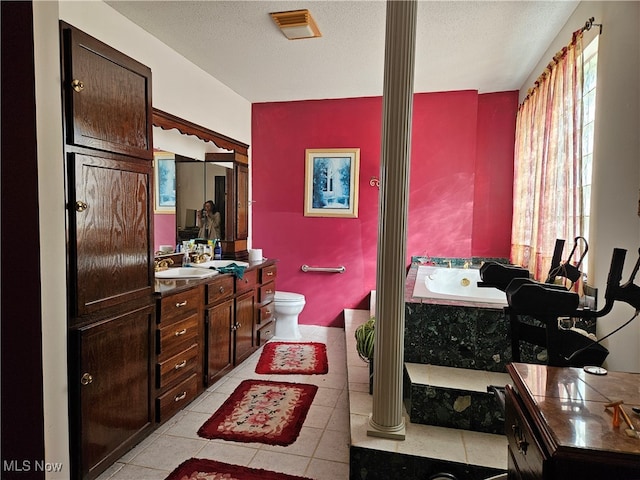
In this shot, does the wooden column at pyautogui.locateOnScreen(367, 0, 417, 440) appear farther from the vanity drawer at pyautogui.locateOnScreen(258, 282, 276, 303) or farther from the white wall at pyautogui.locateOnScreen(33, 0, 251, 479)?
the vanity drawer at pyautogui.locateOnScreen(258, 282, 276, 303)

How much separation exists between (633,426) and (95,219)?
6.57 ft

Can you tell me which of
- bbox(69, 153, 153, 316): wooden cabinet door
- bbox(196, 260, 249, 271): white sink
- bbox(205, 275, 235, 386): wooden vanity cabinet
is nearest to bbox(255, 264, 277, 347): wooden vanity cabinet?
bbox(196, 260, 249, 271): white sink

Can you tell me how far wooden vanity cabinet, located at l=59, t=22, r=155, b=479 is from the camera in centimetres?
165

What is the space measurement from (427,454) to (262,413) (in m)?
1.18

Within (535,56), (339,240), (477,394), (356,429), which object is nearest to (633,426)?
(477,394)

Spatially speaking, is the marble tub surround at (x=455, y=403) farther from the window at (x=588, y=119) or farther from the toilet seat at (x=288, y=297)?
the toilet seat at (x=288, y=297)

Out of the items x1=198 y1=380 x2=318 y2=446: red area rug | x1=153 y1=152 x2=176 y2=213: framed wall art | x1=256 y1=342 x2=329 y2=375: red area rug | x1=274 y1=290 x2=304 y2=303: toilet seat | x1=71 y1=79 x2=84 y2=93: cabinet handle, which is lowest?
x1=198 y1=380 x2=318 y2=446: red area rug

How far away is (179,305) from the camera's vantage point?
2.33m

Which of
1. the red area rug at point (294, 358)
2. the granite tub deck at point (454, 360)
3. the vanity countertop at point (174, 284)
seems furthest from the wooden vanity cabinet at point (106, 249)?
the granite tub deck at point (454, 360)

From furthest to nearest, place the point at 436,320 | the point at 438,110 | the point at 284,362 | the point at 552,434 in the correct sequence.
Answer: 1. the point at 438,110
2. the point at 284,362
3. the point at 436,320
4. the point at 552,434

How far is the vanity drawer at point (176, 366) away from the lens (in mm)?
2191

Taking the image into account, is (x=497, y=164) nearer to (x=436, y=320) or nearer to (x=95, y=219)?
(x=436, y=320)

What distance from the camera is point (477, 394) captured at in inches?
74.3

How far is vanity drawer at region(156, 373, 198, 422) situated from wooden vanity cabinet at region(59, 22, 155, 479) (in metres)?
0.07
